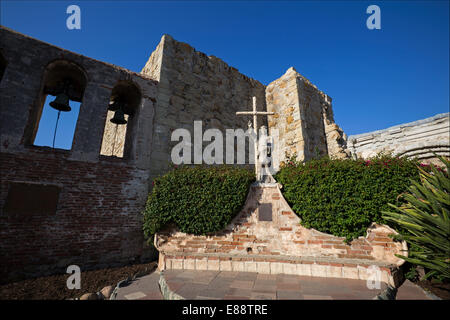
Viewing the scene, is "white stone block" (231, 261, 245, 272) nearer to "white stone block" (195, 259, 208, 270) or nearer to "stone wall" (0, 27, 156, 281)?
"white stone block" (195, 259, 208, 270)

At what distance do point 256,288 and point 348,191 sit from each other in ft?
9.14

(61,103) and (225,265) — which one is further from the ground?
(61,103)

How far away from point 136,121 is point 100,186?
250cm

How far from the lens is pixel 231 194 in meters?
5.18

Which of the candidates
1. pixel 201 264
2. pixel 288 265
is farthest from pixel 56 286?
pixel 288 265

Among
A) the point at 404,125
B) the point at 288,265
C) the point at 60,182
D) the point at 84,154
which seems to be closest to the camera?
the point at 288,265

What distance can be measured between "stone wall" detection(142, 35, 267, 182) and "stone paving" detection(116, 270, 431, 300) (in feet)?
12.3

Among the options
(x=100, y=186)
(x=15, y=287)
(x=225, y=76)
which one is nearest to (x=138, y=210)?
(x=100, y=186)

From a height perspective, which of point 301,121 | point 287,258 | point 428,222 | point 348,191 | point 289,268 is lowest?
point 289,268

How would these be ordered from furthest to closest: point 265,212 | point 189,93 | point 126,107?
point 189,93, point 126,107, point 265,212

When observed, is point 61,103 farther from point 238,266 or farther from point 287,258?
point 287,258

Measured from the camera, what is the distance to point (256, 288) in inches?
134

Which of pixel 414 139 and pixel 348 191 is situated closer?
pixel 348 191
